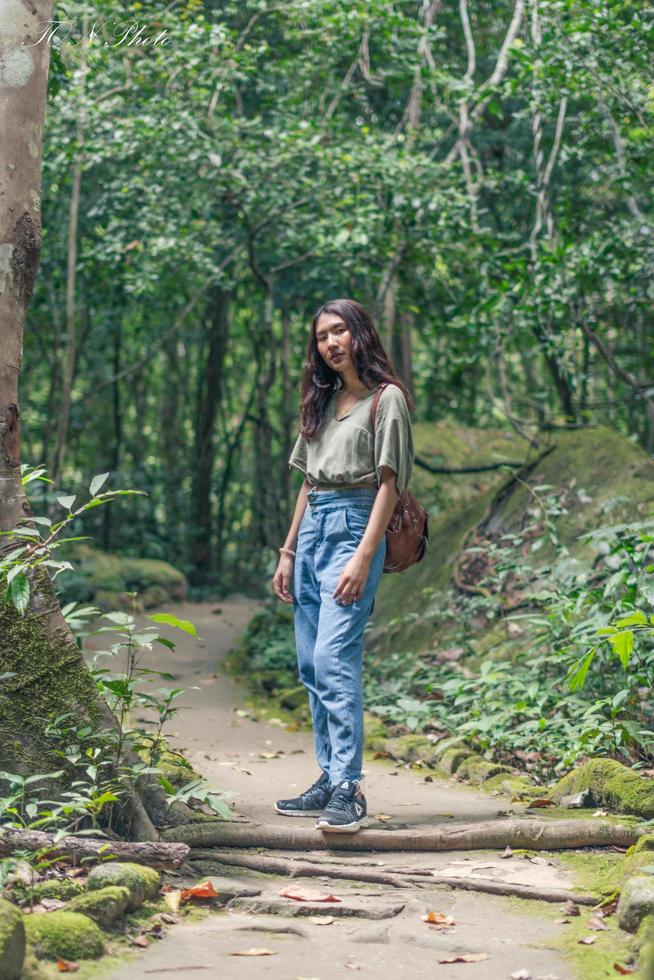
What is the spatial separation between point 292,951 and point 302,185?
7.01 meters

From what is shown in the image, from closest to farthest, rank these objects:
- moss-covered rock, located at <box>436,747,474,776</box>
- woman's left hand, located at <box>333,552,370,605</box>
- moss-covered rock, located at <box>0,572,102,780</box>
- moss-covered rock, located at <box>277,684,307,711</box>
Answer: moss-covered rock, located at <box>0,572,102,780</box> < woman's left hand, located at <box>333,552,370,605</box> < moss-covered rock, located at <box>436,747,474,776</box> < moss-covered rock, located at <box>277,684,307,711</box>

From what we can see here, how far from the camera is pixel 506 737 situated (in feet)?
16.9

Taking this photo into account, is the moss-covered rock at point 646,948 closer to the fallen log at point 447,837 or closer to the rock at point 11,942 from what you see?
the fallen log at point 447,837

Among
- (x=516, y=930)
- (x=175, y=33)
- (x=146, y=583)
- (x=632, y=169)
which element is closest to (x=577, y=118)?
(x=632, y=169)

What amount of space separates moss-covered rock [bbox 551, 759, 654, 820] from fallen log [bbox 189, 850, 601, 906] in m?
0.79

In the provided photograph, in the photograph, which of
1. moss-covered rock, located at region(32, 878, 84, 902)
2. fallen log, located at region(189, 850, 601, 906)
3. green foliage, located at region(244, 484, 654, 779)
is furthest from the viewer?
green foliage, located at region(244, 484, 654, 779)

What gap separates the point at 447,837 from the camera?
12.3 feet

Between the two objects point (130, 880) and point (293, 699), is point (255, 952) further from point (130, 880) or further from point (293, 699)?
point (293, 699)

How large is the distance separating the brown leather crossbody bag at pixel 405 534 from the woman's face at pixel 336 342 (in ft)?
1.82

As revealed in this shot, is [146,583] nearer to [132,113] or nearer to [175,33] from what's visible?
[132,113]

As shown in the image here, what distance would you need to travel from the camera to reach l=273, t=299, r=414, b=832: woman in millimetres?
3809

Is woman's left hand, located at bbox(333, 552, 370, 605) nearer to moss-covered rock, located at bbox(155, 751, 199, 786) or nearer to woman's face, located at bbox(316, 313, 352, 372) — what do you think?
woman's face, located at bbox(316, 313, 352, 372)

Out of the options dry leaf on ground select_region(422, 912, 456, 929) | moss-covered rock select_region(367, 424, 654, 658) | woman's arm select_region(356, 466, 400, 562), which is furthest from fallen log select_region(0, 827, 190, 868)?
moss-covered rock select_region(367, 424, 654, 658)

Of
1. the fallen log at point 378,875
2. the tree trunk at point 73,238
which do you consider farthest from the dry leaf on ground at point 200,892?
the tree trunk at point 73,238
